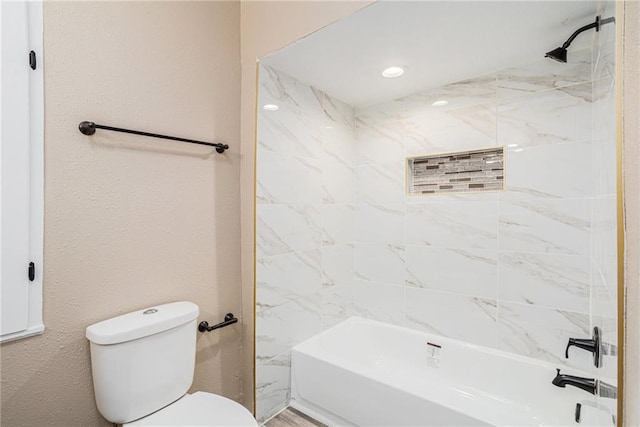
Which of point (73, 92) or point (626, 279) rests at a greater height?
point (73, 92)

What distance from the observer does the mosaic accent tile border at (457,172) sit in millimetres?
2004

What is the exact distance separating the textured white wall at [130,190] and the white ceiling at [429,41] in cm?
47

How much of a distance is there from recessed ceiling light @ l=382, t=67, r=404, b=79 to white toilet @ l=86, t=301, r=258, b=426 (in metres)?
1.76

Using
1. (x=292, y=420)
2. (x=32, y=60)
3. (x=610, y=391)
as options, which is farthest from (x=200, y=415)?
(x=32, y=60)

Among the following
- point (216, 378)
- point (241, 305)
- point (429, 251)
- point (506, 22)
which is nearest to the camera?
point (506, 22)

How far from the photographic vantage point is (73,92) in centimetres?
126

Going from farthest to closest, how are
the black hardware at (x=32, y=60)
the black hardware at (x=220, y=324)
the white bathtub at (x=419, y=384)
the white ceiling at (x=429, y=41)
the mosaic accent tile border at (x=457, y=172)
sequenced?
the mosaic accent tile border at (x=457, y=172), the black hardware at (x=220, y=324), the white bathtub at (x=419, y=384), the white ceiling at (x=429, y=41), the black hardware at (x=32, y=60)

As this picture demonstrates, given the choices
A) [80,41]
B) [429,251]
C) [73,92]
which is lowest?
[429,251]

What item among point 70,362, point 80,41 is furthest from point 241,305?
point 80,41

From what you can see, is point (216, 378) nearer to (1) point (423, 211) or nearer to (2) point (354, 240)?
(2) point (354, 240)

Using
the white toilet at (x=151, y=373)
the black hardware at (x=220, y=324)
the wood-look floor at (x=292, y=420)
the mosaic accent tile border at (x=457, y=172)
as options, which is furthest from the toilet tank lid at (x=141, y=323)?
the mosaic accent tile border at (x=457, y=172)

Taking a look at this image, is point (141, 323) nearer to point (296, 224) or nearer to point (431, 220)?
point (296, 224)

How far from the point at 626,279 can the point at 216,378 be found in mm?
1862

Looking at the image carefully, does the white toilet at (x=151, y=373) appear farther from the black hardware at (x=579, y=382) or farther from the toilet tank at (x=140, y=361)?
the black hardware at (x=579, y=382)
